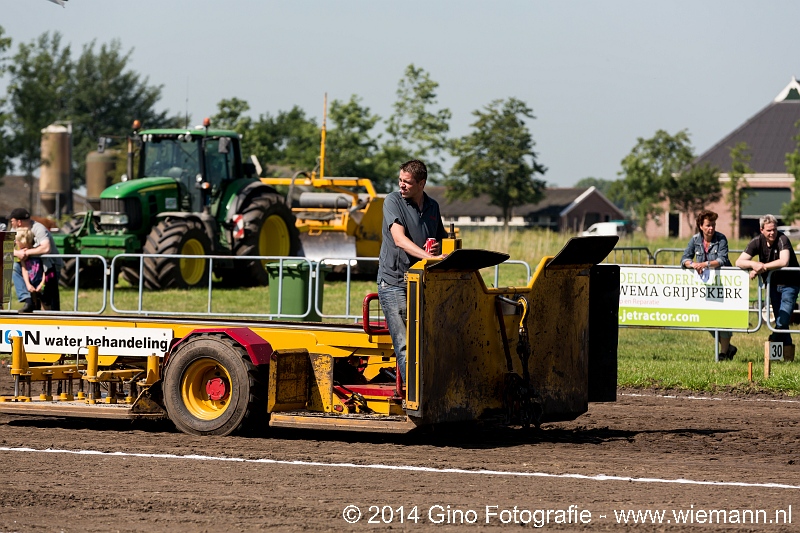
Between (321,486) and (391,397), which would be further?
(391,397)

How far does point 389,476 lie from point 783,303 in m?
8.64

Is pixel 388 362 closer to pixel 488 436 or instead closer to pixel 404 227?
pixel 488 436

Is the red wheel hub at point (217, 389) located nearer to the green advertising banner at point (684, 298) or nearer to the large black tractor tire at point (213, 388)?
the large black tractor tire at point (213, 388)

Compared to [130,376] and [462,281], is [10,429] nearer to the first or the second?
[130,376]

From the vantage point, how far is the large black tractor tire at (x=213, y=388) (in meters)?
8.94

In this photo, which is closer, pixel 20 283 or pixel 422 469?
pixel 422 469

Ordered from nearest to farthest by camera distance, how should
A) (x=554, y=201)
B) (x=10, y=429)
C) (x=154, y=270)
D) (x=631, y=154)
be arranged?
(x=10, y=429) → (x=154, y=270) → (x=631, y=154) → (x=554, y=201)

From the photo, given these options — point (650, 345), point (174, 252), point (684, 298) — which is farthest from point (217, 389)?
point (174, 252)

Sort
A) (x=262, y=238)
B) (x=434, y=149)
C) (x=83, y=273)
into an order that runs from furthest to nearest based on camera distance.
A: 1. (x=434, y=149)
2. (x=262, y=238)
3. (x=83, y=273)

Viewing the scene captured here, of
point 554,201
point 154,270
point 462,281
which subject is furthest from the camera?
point 554,201

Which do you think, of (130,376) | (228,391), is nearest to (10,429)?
(130,376)

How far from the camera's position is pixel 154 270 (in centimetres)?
2338

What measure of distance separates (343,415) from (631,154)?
191ft

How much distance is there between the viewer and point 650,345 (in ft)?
56.1
